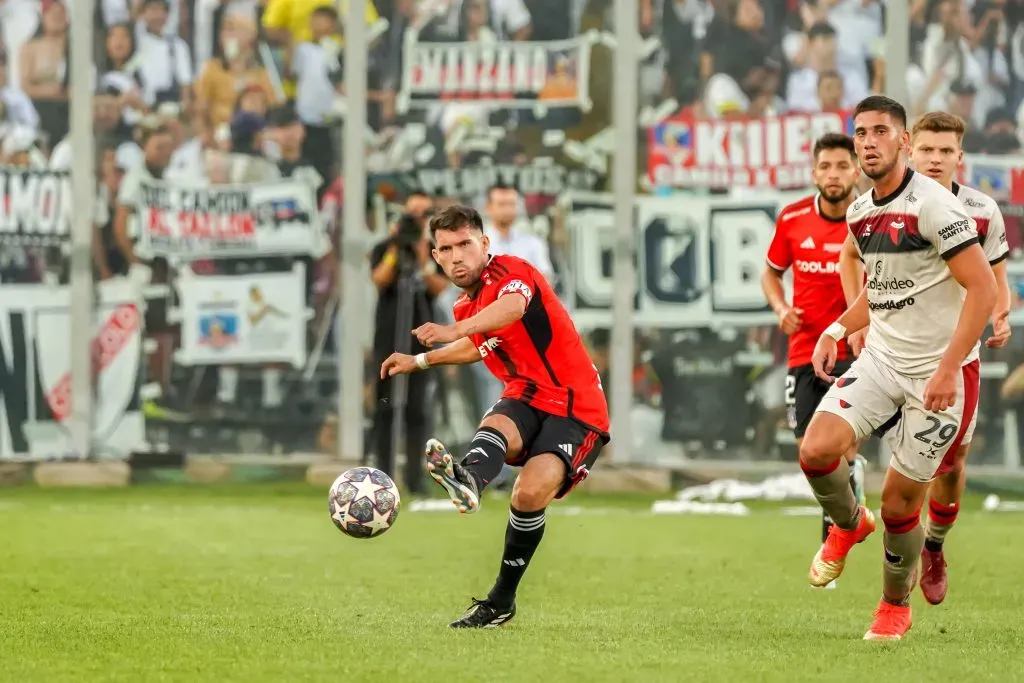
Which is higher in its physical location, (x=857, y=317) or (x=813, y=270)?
(x=813, y=270)

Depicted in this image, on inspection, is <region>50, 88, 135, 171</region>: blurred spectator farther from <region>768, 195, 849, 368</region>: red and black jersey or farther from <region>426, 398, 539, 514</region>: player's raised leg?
<region>426, 398, 539, 514</region>: player's raised leg

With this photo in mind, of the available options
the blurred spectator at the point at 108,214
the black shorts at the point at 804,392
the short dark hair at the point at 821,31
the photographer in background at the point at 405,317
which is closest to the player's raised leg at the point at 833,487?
the black shorts at the point at 804,392

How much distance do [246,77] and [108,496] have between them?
3.99 metres

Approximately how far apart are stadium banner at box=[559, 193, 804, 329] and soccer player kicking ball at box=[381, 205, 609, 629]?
8363mm

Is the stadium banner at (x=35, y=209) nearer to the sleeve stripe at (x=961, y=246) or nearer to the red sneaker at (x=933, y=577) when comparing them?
the red sneaker at (x=933, y=577)

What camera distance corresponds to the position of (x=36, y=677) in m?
5.92

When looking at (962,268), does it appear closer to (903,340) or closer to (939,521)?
(903,340)

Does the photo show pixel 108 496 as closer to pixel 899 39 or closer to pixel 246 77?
pixel 246 77

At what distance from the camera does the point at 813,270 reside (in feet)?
32.0

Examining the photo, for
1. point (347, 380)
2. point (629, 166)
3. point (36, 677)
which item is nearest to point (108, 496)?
point (347, 380)

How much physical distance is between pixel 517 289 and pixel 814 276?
9.24 ft

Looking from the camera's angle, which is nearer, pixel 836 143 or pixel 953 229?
pixel 953 229

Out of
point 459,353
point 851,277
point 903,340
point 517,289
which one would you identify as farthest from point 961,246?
point 459,353

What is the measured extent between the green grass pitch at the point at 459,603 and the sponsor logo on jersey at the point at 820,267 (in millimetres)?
1606
